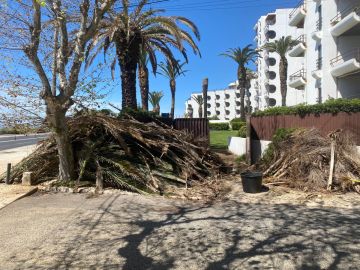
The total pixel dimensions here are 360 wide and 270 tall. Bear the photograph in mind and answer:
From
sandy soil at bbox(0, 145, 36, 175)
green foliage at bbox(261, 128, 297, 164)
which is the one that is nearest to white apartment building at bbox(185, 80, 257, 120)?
sandy soil at bbox(0, 145, 36, 175)

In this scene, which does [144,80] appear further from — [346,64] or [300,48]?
[300,48]

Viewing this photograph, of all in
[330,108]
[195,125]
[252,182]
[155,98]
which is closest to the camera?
[252,182]

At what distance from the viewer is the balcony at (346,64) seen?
2665cm

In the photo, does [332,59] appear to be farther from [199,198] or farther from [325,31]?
[199,198]

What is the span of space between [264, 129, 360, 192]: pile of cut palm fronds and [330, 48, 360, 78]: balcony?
15.3 meters

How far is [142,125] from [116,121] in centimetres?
100

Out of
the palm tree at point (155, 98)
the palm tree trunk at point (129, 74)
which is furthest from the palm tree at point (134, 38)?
the palm tree at point (155, 98)

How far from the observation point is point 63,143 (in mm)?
11523

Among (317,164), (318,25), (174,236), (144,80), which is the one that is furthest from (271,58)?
(174,236)

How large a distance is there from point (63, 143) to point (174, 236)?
561cm

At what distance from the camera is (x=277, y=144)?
46.5ft

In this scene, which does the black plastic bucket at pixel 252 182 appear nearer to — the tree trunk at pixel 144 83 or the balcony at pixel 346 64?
the tree trunk at pixel 144 83

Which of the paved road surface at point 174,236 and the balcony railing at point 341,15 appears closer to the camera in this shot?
the paved road surface at point 174,236

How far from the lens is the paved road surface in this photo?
588 cm
